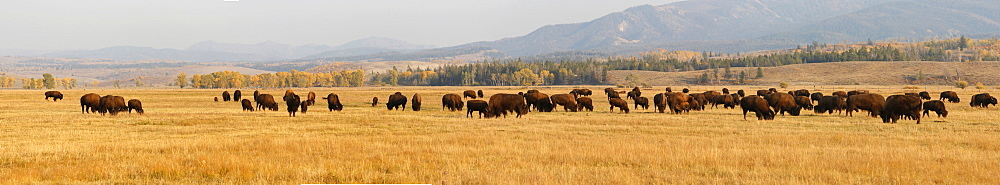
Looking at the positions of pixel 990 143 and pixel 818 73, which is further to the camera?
pixel 818 73

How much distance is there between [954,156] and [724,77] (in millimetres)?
176052

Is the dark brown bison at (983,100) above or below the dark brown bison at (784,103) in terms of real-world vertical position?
below

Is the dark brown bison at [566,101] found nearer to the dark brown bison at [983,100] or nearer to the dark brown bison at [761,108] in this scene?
the dark brown bison at [761,108]

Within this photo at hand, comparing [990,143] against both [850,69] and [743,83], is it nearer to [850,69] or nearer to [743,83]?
[743,83]

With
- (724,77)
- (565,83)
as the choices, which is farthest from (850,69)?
(565,83)

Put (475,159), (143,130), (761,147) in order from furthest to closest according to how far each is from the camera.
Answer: (143,130), (761,147), (475,159)

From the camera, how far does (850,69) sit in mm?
173875

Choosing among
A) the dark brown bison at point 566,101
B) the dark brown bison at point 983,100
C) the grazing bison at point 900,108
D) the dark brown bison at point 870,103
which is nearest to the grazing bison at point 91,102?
the dark brown bison at point 566,101

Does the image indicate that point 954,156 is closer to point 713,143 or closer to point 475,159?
point 713,143

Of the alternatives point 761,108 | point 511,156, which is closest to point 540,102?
point 761,108

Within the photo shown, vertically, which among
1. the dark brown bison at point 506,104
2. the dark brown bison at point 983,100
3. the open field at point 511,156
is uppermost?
the dark brown bison at point 506,104

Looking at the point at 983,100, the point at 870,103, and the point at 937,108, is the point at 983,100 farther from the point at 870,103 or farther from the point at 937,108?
the point at 870,103

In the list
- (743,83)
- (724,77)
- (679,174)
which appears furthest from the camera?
(724,77)

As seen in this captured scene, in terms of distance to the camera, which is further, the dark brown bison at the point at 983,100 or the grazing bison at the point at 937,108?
the dark brown bison at the point at 983,100
